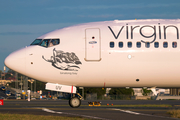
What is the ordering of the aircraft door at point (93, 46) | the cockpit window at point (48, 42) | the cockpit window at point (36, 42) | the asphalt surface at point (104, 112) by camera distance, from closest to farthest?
the asphalt surface at point (104, 112), the aircraft door at point (93, 46), the cockpit window at point (48, 42), the cockpit window at point (36, 42)

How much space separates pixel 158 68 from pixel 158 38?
2111mm

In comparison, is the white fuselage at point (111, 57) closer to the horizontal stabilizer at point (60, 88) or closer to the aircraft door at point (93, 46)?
the aircraft door at point (93, 46)

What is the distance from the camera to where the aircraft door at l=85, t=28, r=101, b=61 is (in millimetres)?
21391

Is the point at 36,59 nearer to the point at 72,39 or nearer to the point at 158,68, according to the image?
the point at 72,39

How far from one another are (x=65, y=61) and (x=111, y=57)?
10.8 feet

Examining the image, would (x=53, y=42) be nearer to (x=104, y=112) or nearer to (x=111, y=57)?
(x=111, y=57)

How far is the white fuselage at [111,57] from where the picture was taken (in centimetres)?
2100

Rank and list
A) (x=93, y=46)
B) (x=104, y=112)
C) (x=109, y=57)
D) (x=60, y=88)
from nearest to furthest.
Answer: (x=109, y=57)
(x=93, y=46)
(x=104, y=112)
(x=60, y=88)

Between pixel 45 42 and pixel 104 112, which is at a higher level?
pixel 45 42

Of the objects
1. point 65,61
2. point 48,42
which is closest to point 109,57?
point 65,61

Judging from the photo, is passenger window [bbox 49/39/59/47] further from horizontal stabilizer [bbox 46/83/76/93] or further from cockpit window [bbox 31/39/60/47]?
horizontal stabilizer [bbox 46/83/76/93]

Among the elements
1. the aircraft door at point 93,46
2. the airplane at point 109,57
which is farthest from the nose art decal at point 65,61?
the aircraft door at point 93,46

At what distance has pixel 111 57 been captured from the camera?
837 inches

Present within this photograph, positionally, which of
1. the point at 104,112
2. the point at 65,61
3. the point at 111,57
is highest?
the point at 111,57
